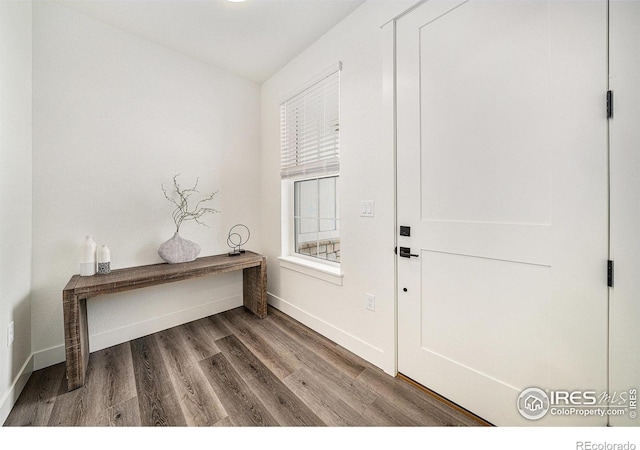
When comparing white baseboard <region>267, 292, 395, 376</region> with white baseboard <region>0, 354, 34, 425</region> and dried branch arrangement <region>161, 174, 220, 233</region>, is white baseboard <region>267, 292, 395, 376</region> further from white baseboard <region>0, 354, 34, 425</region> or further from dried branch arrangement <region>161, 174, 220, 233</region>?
white baseboard <region>0, 354, 34, 425</region>

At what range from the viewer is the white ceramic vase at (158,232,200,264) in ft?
7.40

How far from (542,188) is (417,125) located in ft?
2.41

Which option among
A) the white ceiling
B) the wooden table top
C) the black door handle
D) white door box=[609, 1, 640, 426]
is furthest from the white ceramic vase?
white door box=[609, 1, 640, 426]

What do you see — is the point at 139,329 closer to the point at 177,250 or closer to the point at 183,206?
the point at 177,250

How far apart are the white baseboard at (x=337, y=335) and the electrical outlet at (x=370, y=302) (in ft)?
0.92

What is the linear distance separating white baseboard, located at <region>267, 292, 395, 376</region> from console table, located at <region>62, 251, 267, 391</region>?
0.25m

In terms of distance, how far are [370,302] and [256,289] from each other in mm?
1319

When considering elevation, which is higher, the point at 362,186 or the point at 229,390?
the point at 362,186

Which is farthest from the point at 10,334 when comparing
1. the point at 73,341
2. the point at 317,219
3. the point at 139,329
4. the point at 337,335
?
the point at 317,219

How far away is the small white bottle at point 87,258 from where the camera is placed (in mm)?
1887

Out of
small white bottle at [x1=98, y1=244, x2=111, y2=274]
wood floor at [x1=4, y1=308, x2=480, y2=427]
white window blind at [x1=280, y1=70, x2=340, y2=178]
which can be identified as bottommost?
wood floor at [x1=4, y1=308, x2=480, y2=427]

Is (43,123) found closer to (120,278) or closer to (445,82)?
(120,278)

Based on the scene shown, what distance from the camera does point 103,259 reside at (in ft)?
6.40

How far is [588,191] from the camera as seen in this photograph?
1.03m
